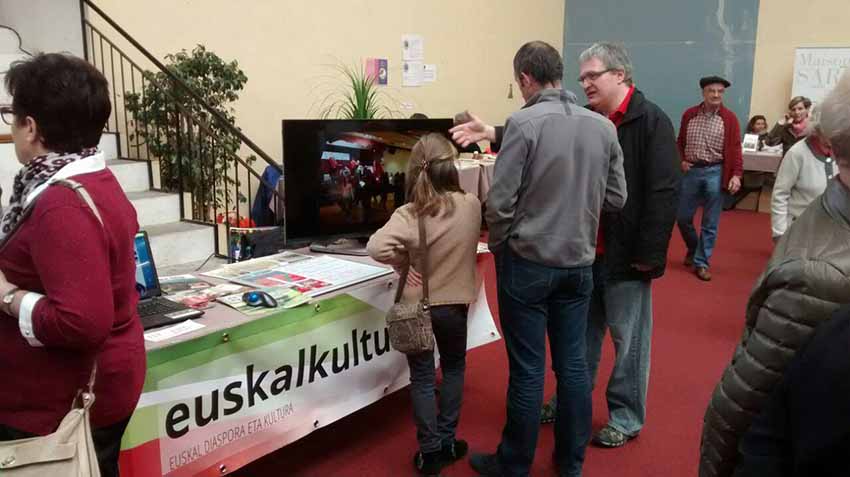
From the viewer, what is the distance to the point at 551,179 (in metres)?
2.07

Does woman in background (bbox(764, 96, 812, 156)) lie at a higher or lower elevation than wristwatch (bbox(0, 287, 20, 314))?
higher

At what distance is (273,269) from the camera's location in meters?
2.54

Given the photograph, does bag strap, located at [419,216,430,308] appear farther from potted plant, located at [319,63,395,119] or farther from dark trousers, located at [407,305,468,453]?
potted plant, located at [319,63,395,119]

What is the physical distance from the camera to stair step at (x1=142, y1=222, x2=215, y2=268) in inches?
158

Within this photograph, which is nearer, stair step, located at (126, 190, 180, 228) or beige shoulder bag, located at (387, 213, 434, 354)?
beige shoulder bag, located at (387, 213, 434, 354)

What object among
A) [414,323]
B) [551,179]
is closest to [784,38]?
[551,179]

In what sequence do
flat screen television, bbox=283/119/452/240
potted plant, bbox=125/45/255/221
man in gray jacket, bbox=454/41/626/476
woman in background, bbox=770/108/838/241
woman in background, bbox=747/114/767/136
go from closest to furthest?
man in gray jacket, bbox=454/41/626/476 → flat screen television, bbox=283/119/452/240 → woman in background, bbox=770/108/838/241 → potted plant, bbox=125/45/255/221 → woman in background, bbox=747/114/767/136

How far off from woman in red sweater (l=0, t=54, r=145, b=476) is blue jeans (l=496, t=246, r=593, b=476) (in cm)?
120

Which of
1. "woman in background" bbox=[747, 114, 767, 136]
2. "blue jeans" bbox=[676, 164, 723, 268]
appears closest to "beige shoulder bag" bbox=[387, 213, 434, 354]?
"blue jeans" bbox=[676, 164, 723, 268]

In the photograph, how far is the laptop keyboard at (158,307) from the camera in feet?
6.51

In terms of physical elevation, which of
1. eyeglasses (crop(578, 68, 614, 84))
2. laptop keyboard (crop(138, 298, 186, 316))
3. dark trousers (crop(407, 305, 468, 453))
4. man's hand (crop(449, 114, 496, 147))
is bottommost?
dark trousers (crop(407, 305, 468, 453))

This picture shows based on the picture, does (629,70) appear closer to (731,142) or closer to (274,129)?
(731,142)

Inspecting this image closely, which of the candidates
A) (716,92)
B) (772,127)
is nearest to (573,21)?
(772,127)

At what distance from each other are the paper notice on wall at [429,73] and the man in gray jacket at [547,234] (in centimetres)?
552
